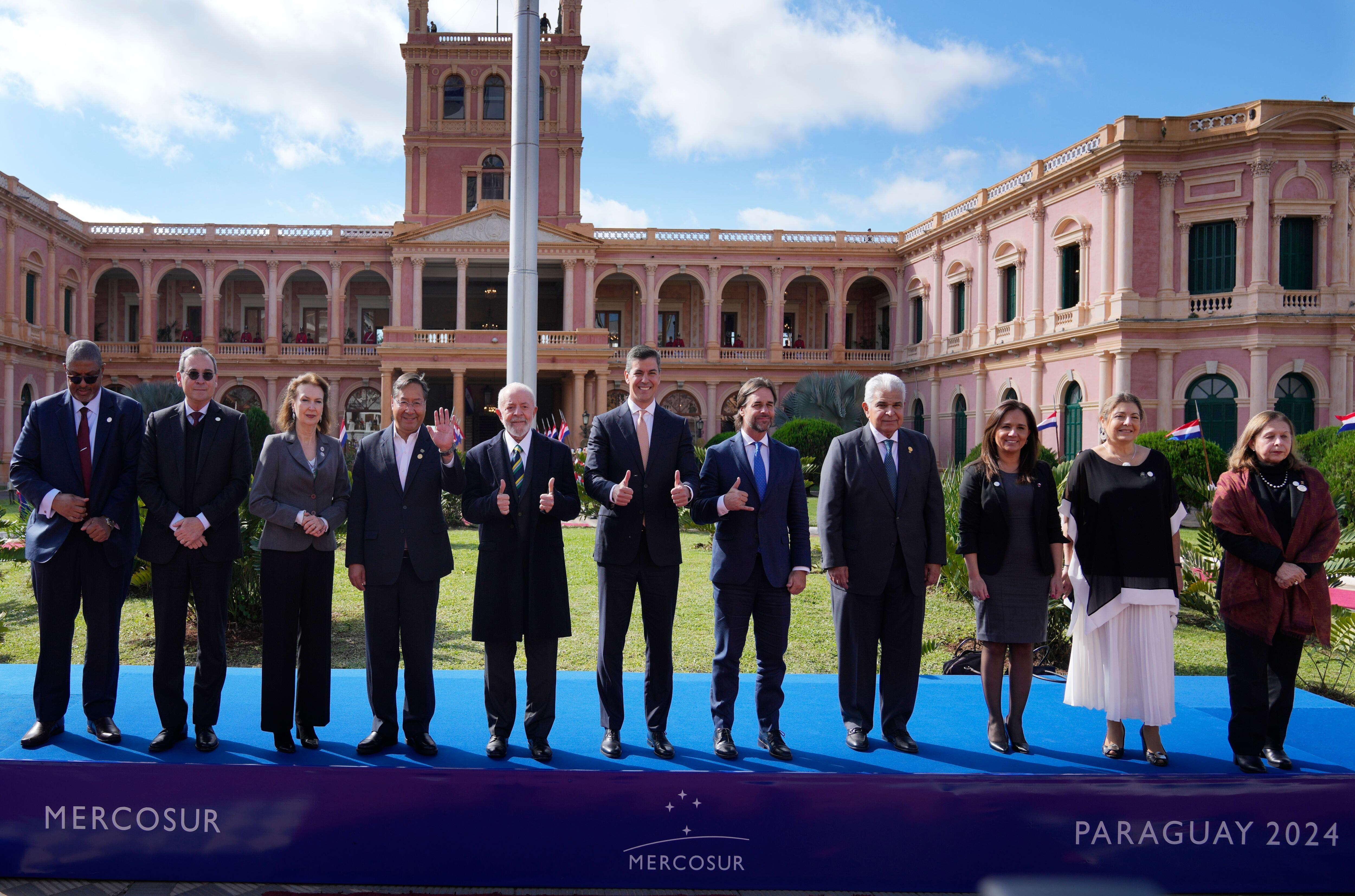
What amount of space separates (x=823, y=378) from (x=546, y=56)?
18.3 m

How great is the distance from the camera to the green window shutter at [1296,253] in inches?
821

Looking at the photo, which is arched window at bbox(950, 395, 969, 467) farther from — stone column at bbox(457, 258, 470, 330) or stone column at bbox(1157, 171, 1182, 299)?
stone column at bbox(457, 258, 470, 330)

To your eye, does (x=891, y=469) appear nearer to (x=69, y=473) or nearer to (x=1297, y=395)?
(x=69, y=473)

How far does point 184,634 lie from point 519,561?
167 cm

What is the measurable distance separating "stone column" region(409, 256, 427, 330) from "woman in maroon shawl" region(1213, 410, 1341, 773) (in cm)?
3003

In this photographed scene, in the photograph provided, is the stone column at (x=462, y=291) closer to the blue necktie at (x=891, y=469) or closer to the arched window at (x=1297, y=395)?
the arched window at (x=1297, y=395)

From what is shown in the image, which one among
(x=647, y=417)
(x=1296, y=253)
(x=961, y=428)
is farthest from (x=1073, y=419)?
(x=647, y=417)

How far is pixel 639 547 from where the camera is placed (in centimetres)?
418

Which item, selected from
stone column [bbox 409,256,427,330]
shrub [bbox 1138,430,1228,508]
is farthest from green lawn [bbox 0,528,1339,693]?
stone column [bbox 409,256,427,330]

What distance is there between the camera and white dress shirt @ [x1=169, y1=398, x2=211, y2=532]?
4035 millimetres

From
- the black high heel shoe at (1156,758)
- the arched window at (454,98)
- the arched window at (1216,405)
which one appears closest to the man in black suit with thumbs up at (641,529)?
the black high heel shoe at (1156,758)

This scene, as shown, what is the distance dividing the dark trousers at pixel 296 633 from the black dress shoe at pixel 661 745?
1601 millimetres

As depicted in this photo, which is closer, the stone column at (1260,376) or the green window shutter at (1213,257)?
the stone column at (1260,376)

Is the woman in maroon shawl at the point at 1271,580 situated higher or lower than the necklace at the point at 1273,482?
lower
